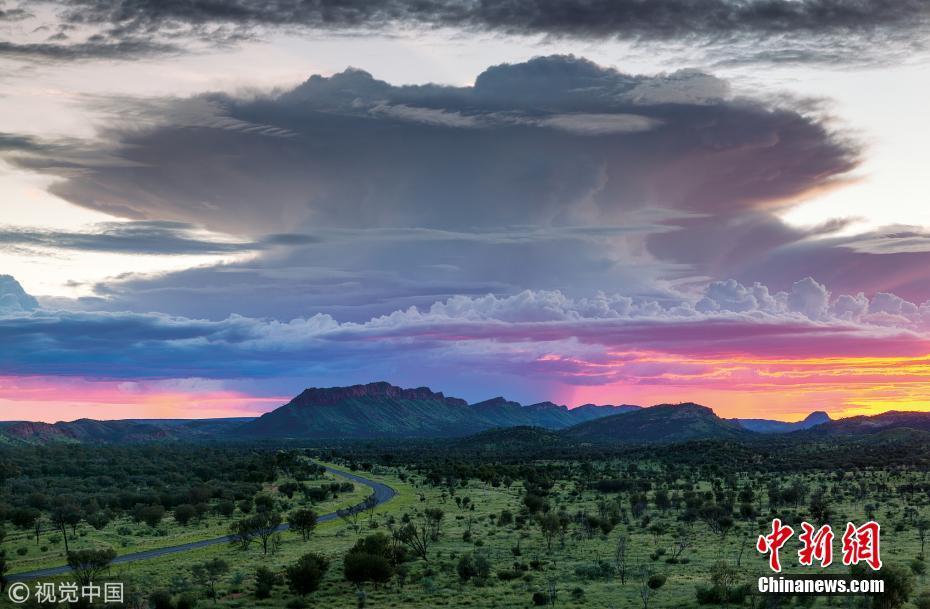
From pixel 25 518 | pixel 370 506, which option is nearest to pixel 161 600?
pixel 25 518

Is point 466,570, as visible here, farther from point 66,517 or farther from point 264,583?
point 66,517

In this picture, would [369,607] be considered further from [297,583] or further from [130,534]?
[130,534]

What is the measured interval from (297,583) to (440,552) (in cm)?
1938

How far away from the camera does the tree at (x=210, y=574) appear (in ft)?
196

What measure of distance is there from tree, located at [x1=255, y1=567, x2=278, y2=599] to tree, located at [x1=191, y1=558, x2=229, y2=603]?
3.15m

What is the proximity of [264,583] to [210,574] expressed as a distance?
596 centimetres

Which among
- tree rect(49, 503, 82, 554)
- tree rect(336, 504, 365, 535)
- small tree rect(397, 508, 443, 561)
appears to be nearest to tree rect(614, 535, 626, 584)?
small tree rect(397, 508, 443, 561)

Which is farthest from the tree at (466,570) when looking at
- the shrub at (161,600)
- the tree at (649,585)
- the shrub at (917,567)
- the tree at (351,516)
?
the shrub at (917,567)

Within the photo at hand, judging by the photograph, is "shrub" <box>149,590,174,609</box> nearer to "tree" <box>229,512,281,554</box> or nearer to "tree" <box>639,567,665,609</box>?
"tree" <box>229,512,281,554</box>

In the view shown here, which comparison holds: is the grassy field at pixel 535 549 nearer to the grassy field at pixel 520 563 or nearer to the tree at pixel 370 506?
the grassy field at pixel 520 563

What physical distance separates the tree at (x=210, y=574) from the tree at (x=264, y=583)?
3.15m

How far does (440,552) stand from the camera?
74.9m

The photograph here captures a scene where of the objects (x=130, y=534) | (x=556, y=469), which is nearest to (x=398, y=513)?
(x=130, y=534)

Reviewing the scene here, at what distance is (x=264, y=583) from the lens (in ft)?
195
